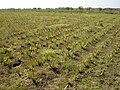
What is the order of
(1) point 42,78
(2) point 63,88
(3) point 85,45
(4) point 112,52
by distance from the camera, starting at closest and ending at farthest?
(2) point 63,88, (1) point 42,78, (4) point 112,52, (3) point 85,45

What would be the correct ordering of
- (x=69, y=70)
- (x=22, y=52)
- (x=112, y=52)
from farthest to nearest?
1. (x=112, y=52)
2. (x=22, y=52)
3. (x=69, y=70)

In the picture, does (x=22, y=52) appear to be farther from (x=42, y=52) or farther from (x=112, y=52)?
(x=112, y=52)

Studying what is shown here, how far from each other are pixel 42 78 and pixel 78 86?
63.1 inches

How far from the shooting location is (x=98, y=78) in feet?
32.5

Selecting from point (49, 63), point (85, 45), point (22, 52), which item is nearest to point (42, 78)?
point (49, 63)

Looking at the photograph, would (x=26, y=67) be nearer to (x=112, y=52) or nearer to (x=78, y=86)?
(x=78, y=86)

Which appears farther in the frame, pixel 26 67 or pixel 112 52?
pixel 112 52

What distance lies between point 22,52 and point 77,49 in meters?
3.78

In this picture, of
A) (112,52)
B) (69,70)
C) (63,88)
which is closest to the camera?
(63,88)

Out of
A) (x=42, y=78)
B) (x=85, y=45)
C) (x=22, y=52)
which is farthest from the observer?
(x=85, y=45)

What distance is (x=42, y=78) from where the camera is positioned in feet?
31.3

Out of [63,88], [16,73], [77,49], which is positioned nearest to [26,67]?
[16,73]

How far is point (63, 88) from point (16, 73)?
8.08 ft

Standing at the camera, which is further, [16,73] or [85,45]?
[85,45]
